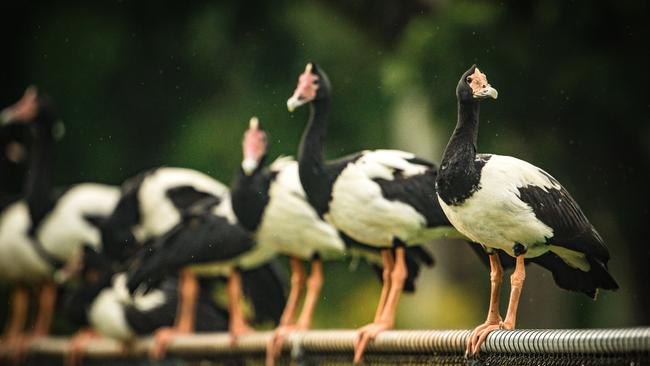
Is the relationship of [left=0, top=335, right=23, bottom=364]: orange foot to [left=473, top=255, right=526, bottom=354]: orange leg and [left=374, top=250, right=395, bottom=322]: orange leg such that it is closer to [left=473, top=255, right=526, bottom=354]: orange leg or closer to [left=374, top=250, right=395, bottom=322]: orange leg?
[left=374, top=250, right=395, bottom=322]: orange leg

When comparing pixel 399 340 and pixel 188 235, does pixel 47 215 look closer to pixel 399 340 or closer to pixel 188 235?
pixel 188 235

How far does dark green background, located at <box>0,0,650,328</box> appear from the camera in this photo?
7645 millimetres

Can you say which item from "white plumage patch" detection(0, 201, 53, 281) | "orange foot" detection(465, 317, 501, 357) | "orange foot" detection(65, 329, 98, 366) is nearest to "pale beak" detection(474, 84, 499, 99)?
"orange foot" detection(465, 317, 501, 357)

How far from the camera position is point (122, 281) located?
6488 millimetres

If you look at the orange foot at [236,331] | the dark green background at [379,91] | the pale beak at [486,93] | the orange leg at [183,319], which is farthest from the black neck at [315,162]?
the dark green background at [379,91]

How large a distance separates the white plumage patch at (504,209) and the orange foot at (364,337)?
0.85 meters

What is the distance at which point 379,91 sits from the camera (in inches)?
367

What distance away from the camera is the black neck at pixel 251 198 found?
4992 millimetres

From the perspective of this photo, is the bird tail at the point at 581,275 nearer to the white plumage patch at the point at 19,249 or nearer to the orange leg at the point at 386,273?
the orange leg at the point at 386,273

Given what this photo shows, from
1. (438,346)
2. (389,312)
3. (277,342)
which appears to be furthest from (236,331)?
(438,346)

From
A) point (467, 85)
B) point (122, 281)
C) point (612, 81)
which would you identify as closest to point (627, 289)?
point (612, 81)

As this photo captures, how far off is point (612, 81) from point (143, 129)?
408 cm

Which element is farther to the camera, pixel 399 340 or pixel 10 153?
pixel 10 153

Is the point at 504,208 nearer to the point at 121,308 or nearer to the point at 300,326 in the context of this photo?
the point at 300,326
